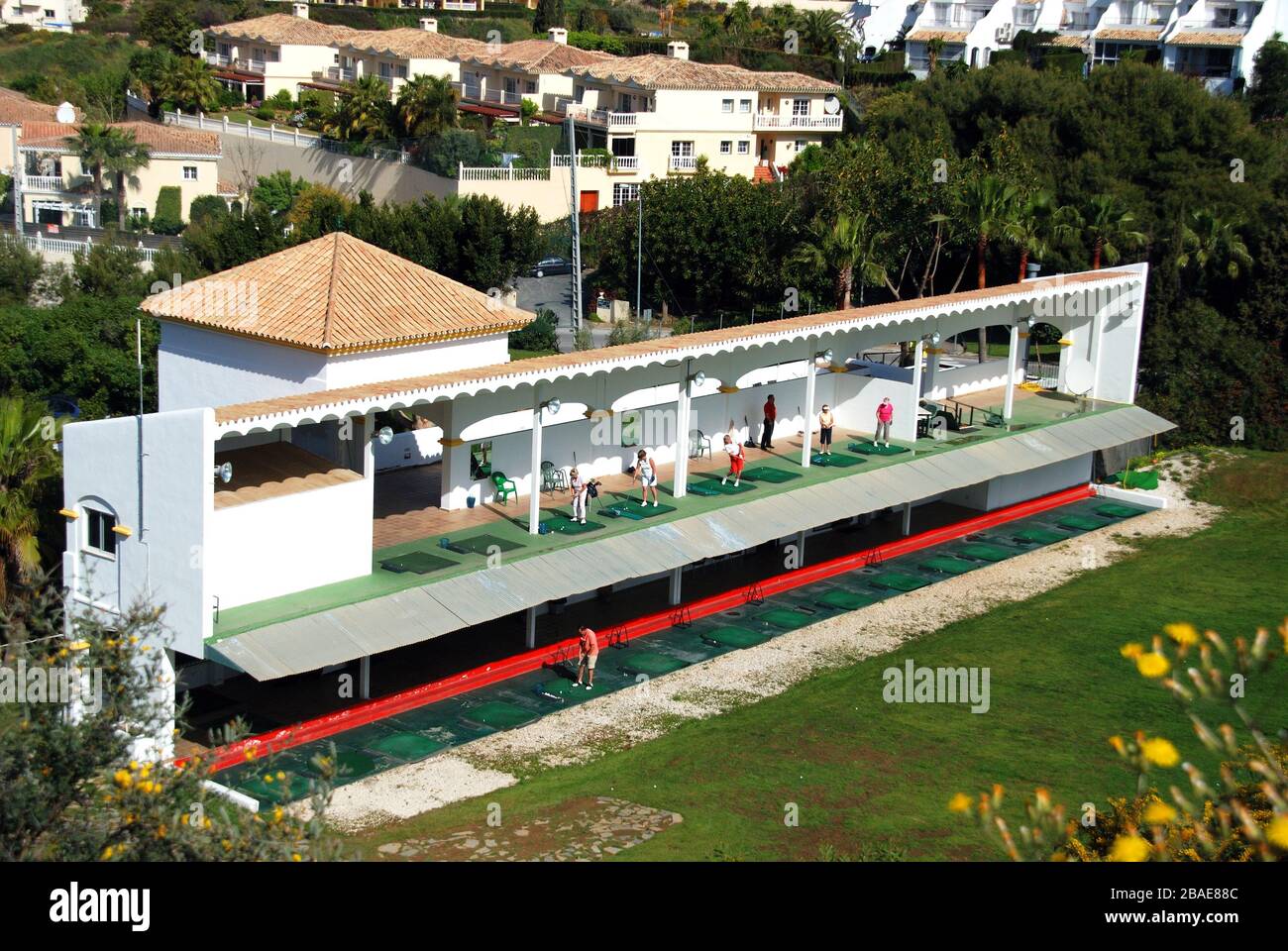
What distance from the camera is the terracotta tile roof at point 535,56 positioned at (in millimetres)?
88438

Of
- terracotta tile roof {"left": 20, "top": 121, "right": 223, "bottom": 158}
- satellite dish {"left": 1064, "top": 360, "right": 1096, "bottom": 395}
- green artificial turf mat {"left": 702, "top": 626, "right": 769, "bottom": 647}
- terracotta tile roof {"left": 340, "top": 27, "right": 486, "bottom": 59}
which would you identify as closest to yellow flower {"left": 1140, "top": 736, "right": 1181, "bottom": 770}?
green artificial turf mat {"left": 702, "top": 626, "right": 769, "bottom": 647}

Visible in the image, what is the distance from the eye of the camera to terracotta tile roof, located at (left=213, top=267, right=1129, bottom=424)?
2547 cm

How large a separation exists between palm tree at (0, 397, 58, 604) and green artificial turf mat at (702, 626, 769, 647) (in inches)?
490

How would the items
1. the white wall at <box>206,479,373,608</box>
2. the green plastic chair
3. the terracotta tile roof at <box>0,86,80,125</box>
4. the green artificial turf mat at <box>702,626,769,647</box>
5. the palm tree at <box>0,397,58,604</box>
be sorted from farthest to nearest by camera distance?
the terracotta tile roof at <box>0,86,80,125</box> < the green plastic chair < the green artificial turf mat at <box>702,626,769,647</box> < the palm tree at <box>0,397,58,604</box> < the white wall at <box>206,479,373,608</box>

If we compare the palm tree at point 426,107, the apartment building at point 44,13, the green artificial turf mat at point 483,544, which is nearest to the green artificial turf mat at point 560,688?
the green artificial turf mat at point 483,544

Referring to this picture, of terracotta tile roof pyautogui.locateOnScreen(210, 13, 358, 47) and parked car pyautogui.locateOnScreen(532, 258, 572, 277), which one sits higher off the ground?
terracotta tile roof pyautogui.locateOnScreen(210, 13, 358, 47)

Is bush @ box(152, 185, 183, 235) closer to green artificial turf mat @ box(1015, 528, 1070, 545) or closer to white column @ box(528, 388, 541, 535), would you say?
green artificial turf mat @ box(1015, 528, 1070, 545)

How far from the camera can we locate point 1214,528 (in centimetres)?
4072

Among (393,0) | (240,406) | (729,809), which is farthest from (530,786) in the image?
(393,0)

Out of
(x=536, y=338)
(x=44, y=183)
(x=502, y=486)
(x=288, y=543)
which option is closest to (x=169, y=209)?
(x=44, y=183)

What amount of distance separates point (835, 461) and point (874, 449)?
1557mm

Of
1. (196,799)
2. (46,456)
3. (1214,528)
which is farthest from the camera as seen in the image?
(1214,528)
